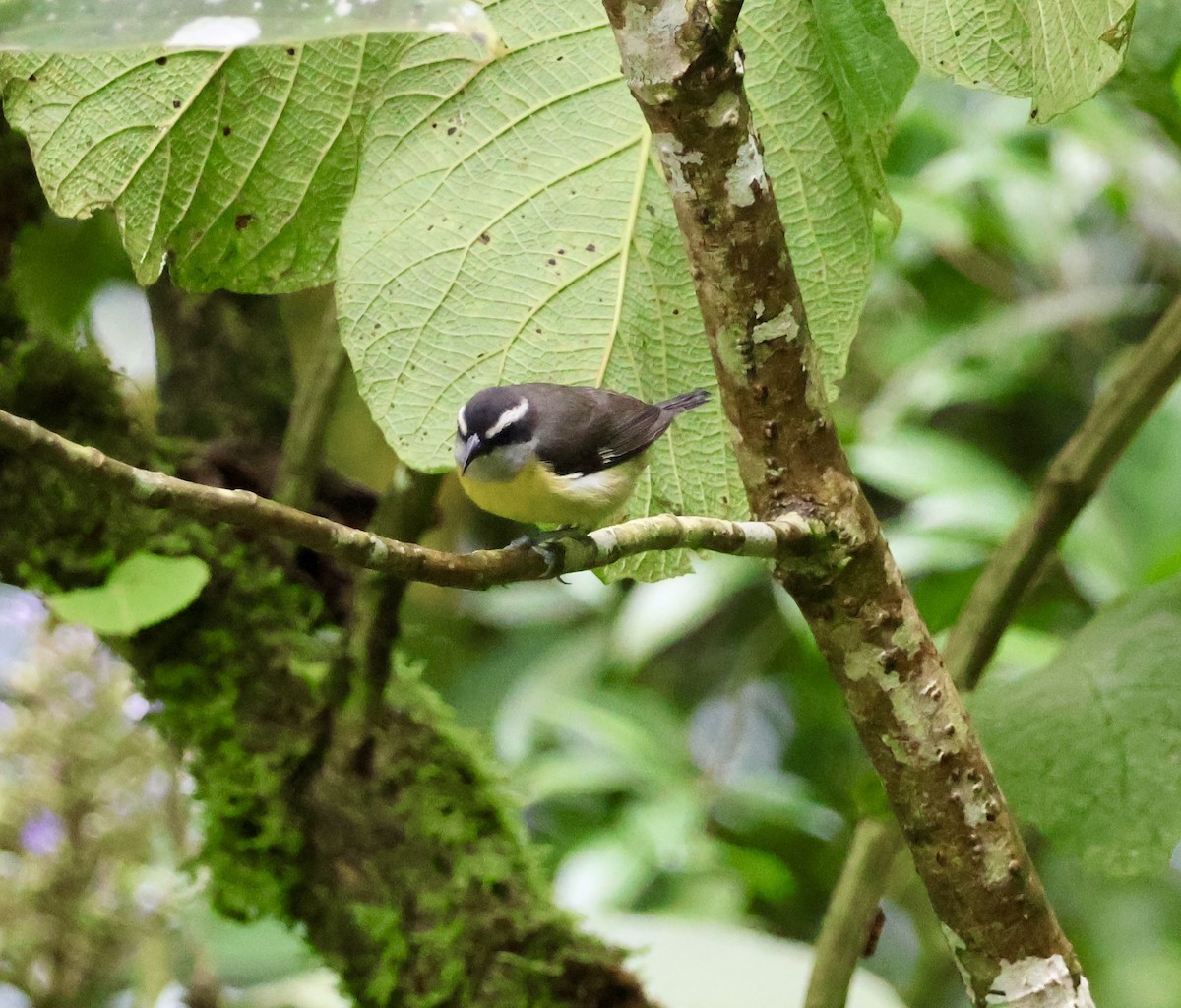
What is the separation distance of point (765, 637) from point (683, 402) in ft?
5.68

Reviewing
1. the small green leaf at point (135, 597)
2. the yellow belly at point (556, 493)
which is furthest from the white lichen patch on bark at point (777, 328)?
the small green leaf at point (135, 597)

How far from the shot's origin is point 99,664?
66.0 inches

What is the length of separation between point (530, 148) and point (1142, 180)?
210 centimetres

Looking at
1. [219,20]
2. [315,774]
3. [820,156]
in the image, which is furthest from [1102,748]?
[219,20]

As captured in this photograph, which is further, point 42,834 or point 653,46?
point 42,834

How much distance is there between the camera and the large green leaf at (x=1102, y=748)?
3.57 feet

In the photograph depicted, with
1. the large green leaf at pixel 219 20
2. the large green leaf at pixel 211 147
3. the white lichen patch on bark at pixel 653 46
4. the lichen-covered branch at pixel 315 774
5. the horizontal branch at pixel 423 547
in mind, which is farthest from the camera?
the lichen-covered branch at pixel 315 774

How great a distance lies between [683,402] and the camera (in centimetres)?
118

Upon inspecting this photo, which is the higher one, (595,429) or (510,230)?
(510,230)

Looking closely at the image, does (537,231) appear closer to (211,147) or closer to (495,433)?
(495,433)

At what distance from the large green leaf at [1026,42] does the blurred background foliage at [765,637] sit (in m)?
0.58

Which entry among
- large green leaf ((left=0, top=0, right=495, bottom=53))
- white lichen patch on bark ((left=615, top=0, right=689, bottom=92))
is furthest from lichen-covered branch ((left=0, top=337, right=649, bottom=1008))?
large green leaf ((left=0, top=0, right=495, bottom=53))

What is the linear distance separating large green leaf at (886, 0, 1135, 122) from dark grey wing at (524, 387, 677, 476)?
417 millimetres

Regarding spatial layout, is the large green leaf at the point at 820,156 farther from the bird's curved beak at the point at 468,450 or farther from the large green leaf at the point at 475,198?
the bird's curved beak at the point at 468,450
